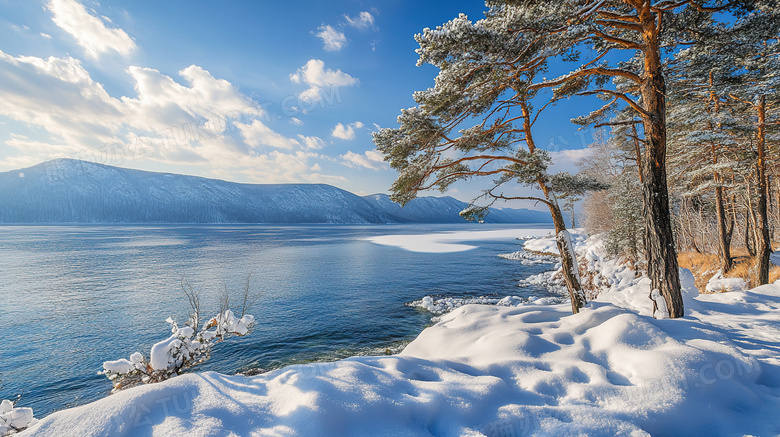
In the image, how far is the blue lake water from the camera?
10617 mm

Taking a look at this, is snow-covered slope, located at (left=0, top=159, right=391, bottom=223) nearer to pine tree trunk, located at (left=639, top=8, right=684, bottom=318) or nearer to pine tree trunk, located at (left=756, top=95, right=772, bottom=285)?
pine tree trunk, located at (left=639, top=8, right=684, bottom=318)

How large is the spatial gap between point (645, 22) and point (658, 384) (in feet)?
21.5

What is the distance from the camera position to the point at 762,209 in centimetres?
1055

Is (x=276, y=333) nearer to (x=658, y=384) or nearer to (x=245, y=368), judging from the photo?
(x=245, y=368)

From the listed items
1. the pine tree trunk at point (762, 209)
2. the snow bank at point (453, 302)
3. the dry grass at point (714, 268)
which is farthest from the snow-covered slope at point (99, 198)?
the pine tree trunk at point (762, 209)

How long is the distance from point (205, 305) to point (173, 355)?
13001 mm

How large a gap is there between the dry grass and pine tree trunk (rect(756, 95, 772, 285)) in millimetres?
741

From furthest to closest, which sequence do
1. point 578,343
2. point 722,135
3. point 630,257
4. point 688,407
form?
1. point 630,257
2. point 722,135
3. point 578,343
4. point 688,407

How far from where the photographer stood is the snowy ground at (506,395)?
120 inches

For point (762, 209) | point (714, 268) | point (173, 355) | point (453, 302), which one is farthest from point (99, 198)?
point (714, 268)

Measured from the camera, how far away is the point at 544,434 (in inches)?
116

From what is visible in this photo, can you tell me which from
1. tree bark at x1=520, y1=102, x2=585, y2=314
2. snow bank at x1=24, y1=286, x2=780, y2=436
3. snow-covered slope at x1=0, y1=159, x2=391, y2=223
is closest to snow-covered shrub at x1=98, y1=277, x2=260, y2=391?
snow bank at x1=24, y1=286, x2=780, y2=436

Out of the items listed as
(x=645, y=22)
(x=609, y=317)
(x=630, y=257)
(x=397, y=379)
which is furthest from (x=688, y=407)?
(x=630, y=257)

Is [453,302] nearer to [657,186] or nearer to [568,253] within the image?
[568,253]
